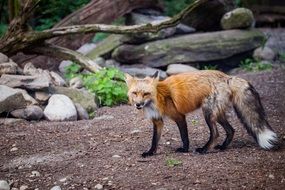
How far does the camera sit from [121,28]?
29.5ft

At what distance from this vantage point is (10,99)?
23.7 ft

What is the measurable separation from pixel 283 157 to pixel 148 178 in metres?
1.58

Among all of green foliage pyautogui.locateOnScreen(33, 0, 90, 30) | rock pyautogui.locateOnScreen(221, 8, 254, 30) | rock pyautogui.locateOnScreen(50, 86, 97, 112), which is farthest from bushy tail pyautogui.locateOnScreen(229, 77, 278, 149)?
green foliage pyautogui.locateOnScreen(33, 0, 90, 30)

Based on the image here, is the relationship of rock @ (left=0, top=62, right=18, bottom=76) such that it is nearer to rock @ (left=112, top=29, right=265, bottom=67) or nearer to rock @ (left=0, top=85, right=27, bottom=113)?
rock @ (left=0, top=85, right=27, bottom=113)

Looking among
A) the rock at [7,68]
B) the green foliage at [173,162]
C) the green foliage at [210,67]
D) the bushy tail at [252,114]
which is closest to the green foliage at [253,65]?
the green foliage at [210,67]

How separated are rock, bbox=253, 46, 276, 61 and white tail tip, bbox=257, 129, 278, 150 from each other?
6.66 meters

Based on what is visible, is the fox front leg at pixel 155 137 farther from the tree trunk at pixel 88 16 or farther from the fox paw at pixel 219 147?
the tree trunk at pixel 88 16

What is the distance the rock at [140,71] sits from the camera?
35.0 ft

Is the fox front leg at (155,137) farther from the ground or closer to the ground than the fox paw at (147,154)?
farther from the ground

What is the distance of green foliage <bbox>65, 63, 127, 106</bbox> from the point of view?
27.9 ft

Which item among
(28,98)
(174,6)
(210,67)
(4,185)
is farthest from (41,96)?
(174,6)

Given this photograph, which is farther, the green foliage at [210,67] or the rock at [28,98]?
the green foliage at [210,67]

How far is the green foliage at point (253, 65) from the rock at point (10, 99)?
605 cm

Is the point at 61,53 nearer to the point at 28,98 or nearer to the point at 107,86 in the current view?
the point at 107,86
